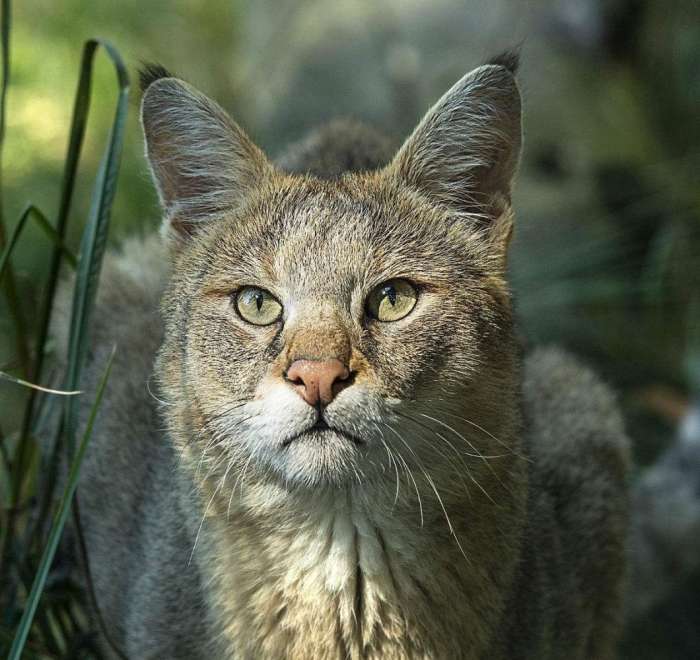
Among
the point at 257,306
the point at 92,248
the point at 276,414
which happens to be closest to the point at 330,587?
the point at 276,414

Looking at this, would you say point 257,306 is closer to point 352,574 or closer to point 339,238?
point 339,238

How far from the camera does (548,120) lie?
25.4 feet

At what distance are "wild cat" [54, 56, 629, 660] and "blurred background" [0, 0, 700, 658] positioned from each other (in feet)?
9.93

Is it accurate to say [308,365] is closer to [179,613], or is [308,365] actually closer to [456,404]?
[456,404]

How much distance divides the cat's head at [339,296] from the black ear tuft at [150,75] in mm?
21

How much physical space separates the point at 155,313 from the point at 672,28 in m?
5.27

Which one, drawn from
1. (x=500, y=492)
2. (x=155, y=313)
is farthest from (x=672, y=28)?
(x=500, y=492)

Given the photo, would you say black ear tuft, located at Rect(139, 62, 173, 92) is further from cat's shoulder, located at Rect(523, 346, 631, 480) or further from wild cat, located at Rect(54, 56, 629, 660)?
cat's shoulder, located at Rect(523, 346, 631, 480)

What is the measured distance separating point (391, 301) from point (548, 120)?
515 cm

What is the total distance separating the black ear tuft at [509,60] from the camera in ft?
10.4

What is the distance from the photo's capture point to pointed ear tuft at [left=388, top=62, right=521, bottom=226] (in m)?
3.20

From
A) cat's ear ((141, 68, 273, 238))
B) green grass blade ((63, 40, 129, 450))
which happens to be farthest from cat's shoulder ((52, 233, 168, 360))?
cat's ear ((141, 68, 273, 238))

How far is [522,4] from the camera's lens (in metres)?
7.94

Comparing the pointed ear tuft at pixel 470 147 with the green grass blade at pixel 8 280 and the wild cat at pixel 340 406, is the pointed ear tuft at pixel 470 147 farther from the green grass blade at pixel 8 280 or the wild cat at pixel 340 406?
the green grass blade at pixel 8 280
